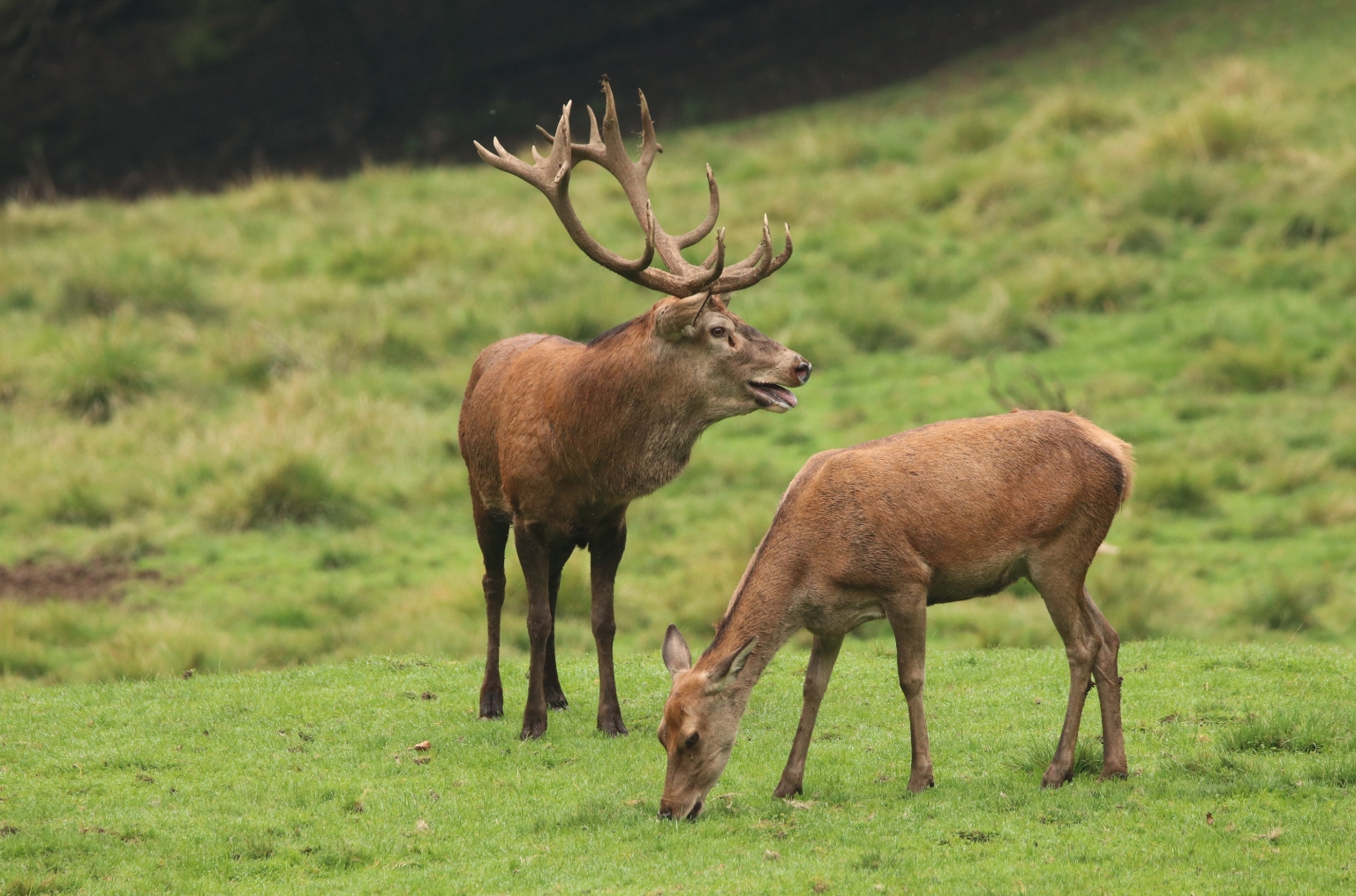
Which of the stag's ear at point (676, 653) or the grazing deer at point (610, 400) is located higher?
the grazing deer at point (610, 400)

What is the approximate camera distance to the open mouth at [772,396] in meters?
8.45

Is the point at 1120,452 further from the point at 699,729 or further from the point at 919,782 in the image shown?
the point at 699,729

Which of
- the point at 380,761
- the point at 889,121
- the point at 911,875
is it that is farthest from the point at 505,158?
the point at 889,121

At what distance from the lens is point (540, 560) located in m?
9.23

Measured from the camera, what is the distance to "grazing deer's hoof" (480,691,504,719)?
9750mm

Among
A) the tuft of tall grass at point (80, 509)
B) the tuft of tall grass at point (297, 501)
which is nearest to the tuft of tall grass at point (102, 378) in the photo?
the tuft of tall grass at point (80, 509)

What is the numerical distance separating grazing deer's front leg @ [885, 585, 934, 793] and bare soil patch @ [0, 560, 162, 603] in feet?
31.1

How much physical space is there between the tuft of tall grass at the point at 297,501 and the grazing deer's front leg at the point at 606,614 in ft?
25.8

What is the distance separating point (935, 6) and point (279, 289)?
1644cm

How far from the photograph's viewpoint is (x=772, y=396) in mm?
8516

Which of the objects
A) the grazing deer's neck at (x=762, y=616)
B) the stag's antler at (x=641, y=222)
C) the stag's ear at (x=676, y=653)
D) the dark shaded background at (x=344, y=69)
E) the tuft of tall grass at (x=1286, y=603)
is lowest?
the tuft of tall grass at (x=1286, y=603)

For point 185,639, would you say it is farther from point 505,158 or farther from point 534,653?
point 505,158

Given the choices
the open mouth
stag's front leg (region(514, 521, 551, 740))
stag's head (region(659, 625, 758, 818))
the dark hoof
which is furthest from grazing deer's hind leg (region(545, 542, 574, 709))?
stag's head (region(659, 625, 758, 818))

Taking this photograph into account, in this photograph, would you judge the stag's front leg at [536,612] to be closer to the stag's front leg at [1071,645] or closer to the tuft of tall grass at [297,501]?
the stag's front leg at [1071,645]
